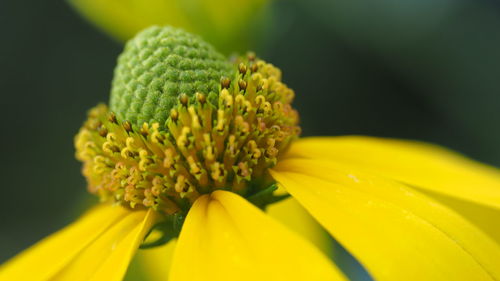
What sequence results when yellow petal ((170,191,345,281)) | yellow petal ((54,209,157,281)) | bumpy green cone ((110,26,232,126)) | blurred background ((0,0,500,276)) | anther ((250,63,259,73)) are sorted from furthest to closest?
blurred background ((0,0,500,276)), anther ((250,63,259,73)), bumpy green cone ((110,26,232,126)), yellow petal ((54,209,157,281)), yellow petal ((170,191,345,281))

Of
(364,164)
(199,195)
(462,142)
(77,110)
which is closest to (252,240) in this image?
(199,195)

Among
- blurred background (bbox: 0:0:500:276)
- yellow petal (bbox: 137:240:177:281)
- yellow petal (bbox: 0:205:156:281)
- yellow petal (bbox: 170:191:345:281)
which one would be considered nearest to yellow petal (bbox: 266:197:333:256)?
yellow petal (bbox: 137:240:177:281)

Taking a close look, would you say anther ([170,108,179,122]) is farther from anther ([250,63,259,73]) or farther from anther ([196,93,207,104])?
anther ([250,63,259,73])

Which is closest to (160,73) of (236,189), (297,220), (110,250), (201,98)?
(201,98)

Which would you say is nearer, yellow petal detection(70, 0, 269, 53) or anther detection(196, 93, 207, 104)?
anther detection(196, 93, 207, 104)

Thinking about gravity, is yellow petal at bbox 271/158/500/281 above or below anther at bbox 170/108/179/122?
below

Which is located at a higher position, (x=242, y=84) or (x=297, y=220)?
(x=242, y=84)

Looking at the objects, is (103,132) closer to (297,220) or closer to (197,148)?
(197,148)
